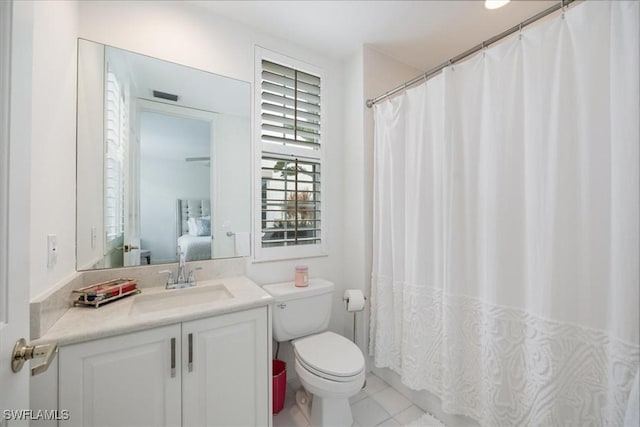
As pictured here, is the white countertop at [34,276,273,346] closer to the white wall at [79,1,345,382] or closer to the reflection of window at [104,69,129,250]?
the reflection of window at [104,69,129,250]

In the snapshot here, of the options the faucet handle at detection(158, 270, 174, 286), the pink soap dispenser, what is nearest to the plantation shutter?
the pink soap dispenser

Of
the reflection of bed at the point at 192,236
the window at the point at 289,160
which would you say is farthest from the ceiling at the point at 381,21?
the reflection of bed at the point at 192,236

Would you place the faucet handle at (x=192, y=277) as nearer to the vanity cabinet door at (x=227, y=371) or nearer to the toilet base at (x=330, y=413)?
the vanity cabinet door at (x=227, y=371)

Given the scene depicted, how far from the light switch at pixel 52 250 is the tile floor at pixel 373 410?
141 cm

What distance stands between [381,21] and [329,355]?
2.12 meters

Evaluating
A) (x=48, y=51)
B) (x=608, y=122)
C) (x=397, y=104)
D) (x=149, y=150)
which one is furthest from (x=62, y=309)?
(x=608, y=122)

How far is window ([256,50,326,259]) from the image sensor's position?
1822 mm

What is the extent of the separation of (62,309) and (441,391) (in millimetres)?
1870

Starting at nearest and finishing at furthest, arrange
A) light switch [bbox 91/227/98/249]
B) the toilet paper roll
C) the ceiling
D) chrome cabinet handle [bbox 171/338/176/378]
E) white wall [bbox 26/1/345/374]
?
white wall [bbox 26/1/345/374]
chrome cabinet handle [bbox 171/338/176/378]
light switch [bbox 91/227/98/249]
the ceiling
the toilet paper roll

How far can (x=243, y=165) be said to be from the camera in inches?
68.5

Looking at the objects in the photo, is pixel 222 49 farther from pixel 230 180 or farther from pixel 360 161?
pixel 360 161

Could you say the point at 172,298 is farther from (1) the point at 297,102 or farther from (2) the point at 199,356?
(1) the point at 297,102

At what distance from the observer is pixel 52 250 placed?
3.31 ft

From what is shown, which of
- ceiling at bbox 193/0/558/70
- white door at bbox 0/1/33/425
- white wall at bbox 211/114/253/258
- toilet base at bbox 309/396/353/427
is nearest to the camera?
white door at bbox 0/1/33/425
